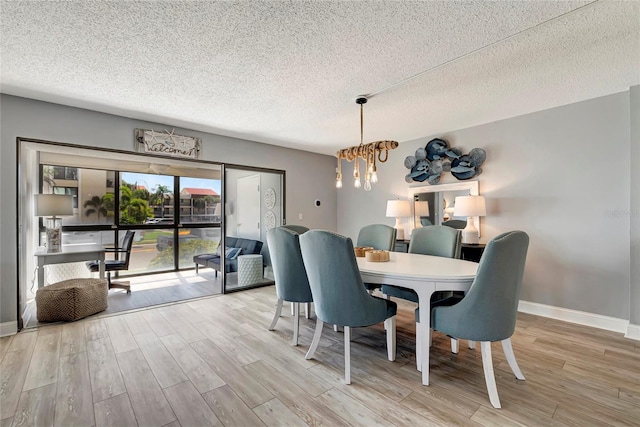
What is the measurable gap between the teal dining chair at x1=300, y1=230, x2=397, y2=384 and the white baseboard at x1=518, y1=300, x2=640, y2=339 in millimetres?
2418

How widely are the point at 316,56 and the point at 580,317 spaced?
380 cm

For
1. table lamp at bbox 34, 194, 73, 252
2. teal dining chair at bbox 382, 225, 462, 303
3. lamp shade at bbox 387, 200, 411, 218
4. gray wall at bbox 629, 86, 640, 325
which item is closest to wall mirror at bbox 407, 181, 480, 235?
lamp shade at bbox 387, 200, 411, 218

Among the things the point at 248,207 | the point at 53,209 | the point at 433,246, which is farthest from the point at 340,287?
the point at 53,209

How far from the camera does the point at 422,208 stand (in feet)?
14.5

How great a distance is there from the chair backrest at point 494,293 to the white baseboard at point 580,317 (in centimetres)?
204

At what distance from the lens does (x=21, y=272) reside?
9.77 feet

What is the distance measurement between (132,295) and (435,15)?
4.98m

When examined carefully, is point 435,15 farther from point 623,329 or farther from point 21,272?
point 21,272

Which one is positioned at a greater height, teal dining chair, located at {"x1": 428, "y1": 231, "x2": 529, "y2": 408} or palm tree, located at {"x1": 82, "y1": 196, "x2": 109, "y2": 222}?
palm tree, located at {"x1": 82, "y1": 196, "x2": 109, "y2": 222}

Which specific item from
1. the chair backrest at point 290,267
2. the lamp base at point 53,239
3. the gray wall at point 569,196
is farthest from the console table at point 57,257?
the gray wall at point 569,196

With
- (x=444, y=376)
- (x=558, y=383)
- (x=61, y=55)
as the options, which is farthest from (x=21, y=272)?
→ (x=558, y=383)

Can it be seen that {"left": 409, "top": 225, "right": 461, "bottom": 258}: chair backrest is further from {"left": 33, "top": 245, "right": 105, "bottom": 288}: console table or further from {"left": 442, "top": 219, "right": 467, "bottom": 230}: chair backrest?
{"left": 33, "top": 245, "right": 105, "bottom": 288}: console table

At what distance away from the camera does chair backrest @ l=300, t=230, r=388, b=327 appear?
6.61 ft

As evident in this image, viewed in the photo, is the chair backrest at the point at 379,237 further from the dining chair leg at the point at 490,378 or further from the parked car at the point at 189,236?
the parked car at the point at 189,236
